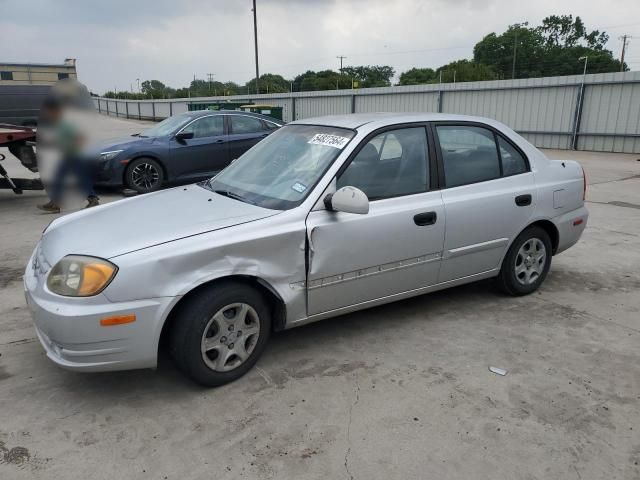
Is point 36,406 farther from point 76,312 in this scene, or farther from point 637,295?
point 637,295

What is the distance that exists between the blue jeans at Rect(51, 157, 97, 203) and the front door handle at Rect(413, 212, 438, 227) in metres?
4.65

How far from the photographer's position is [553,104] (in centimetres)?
1803

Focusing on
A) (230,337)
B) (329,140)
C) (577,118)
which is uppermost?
(329,140)

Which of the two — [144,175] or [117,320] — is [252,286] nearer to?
[117,320]

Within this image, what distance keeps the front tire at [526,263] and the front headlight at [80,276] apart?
122 inches

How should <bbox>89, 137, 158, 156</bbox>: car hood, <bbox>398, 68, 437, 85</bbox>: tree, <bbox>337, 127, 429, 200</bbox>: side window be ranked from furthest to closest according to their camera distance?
<bbox>398, 68, 437, 85</bbox>: tree
<bbox>89, 137, 158, 156</bbox>: car hood
<bbox>337, 127, 429, 200</bbox>: side window

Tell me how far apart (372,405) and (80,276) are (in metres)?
1.73

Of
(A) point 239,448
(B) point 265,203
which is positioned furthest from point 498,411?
(B) point 265,203

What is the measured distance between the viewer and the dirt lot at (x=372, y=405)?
2520 millimetres

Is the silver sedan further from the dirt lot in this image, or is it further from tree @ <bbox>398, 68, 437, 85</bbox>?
tree @ <bbox>398, 68, 437, 85</bbox>

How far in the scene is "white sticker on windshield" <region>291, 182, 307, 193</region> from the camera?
3.41 meters

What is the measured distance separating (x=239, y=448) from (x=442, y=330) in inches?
74.9

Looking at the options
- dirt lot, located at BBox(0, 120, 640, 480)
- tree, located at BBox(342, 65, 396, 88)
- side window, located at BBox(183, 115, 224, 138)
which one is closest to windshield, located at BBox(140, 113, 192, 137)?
side window, located at BBox(183, 115, 224, 138)

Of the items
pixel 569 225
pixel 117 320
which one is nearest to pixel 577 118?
pixel 569 225
